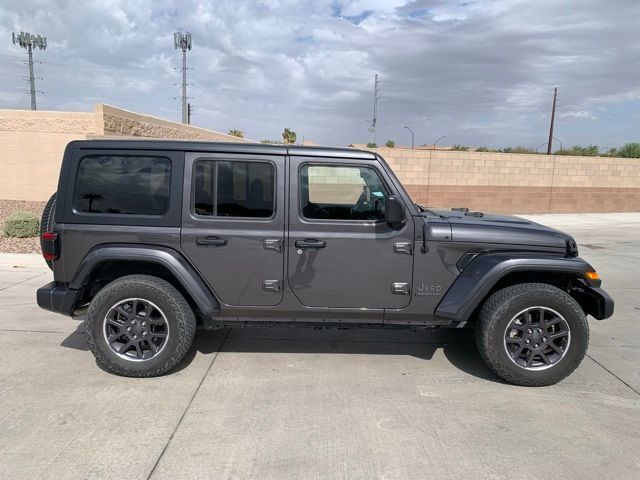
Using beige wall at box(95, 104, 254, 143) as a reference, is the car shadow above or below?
below

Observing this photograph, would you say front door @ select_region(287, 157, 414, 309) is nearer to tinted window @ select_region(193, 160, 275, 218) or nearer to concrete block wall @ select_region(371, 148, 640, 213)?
tinted window @ select_region(193, 160, 275, 218)

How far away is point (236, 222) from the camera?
160 inches

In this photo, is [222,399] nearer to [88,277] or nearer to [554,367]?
[88,277]

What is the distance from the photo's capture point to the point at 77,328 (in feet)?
17.4

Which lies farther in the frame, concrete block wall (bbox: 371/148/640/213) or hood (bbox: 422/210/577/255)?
concrete block wall (bbox: 371/148/640/213)

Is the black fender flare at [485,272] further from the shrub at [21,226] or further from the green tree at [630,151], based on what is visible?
the green tree at [630,151]

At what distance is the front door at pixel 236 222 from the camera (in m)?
4.04

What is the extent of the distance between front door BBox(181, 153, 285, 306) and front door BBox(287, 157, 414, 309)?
0.14 m

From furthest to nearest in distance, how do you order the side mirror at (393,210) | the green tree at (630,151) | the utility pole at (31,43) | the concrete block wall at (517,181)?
1. the utility pole at (31,43)
2. the green tree at (630,151)
3. the concrete block wall at (517,181)
4. the side mirror at (393,210)

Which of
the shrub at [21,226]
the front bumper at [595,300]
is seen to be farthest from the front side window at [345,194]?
the shrub at [21,226]

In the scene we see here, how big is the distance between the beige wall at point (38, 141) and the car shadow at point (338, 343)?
35.9 feet

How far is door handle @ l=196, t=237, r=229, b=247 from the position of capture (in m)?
4.02

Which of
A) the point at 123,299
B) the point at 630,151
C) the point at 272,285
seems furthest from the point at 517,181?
the point at 123,299

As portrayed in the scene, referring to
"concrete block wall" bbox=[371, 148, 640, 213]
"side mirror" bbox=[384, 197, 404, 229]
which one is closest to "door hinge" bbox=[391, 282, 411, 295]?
"side mirror" bbox=[384, 197, 404, 229]
